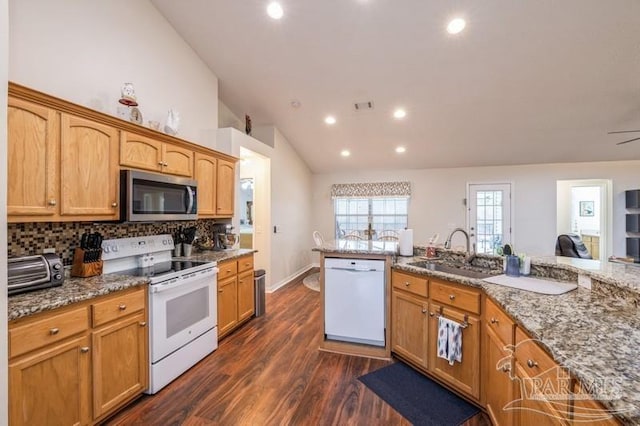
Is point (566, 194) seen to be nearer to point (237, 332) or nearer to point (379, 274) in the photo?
point (379, 274)

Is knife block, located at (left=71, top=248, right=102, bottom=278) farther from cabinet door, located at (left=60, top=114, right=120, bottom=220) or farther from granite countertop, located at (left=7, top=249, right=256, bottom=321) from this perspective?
cabinet door, located at (left=60, top=114, right=120, bottom=220)

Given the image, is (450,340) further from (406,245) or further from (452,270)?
Result: (406,245)

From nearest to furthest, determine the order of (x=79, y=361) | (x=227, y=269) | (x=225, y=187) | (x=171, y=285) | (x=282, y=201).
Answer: (x=79, y=361) → (x=171, y=285) → (x=227, y=269) → (x=225, y=187) → (x=282, y=201)

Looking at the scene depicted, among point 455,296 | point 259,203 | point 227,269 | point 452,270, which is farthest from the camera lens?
point 259,203

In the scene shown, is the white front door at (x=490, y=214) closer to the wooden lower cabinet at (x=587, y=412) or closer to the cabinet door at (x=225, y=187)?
the cabinet door at (x=225, y=187)

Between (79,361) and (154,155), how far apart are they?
1650 mm

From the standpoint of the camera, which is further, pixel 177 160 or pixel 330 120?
pixel 330 120

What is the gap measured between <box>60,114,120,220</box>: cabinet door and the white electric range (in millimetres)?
369

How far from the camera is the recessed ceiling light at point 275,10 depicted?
2.71m

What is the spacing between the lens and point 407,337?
2.43m

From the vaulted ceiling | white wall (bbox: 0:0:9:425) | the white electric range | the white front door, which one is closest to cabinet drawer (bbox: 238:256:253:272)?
the white electric range

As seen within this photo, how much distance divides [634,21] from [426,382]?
12.2 feet

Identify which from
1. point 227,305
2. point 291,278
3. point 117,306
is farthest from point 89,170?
point 291,278

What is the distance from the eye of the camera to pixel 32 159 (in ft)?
5.62
